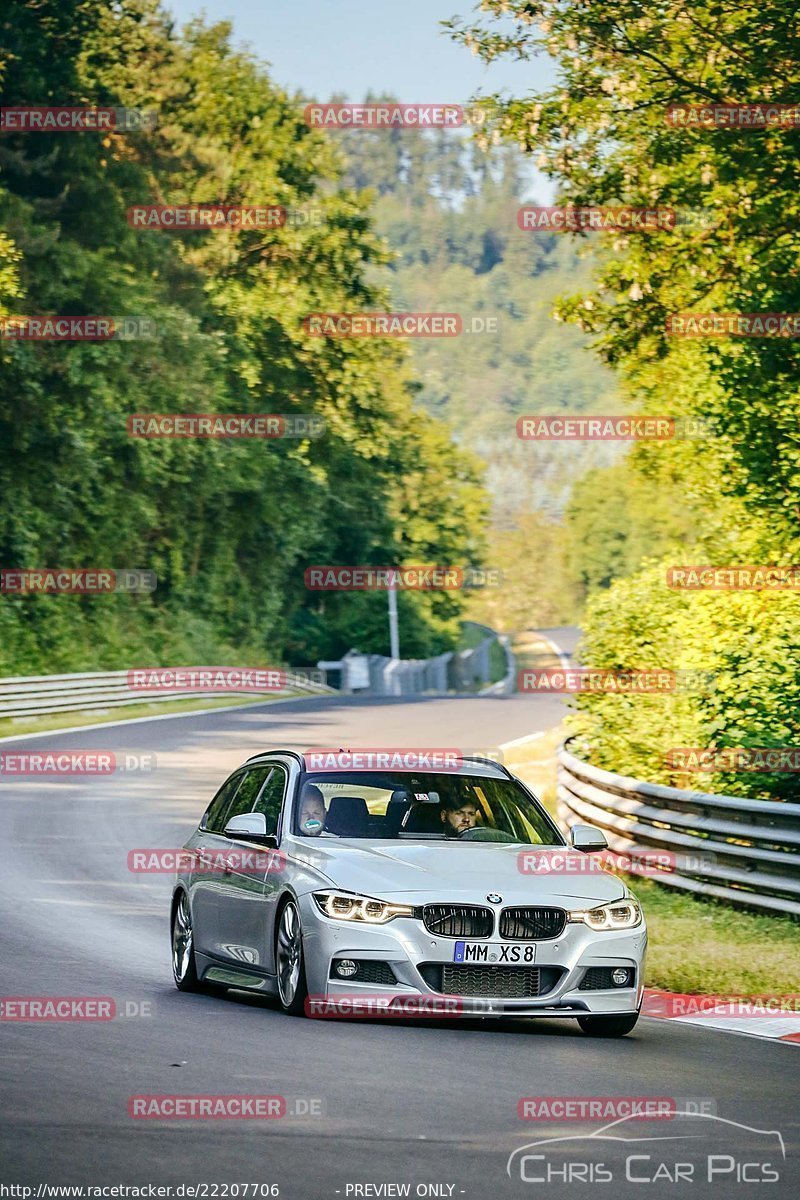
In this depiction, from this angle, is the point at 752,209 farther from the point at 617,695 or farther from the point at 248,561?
the point at 248,561

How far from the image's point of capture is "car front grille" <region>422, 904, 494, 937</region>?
10164mm

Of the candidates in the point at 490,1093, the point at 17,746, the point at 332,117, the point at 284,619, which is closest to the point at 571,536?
the point at 284,619

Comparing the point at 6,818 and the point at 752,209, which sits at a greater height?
the point at 752,209

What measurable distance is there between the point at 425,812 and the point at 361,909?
1.38 m

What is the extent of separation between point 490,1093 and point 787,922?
22.4 ft

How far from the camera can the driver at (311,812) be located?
1117cm

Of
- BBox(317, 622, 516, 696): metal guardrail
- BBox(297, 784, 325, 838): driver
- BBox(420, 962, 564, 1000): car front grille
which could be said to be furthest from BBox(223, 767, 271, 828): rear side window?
BBox(317, 622, 516, 696): metal guardrail

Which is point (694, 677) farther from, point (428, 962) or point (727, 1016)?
point (428, 962)

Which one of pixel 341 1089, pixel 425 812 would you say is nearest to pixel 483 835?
pixel 425 812

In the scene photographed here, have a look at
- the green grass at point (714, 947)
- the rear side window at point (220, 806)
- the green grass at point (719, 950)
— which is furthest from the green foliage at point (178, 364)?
the rear side window at point (220, 806)

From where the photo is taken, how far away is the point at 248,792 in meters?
12.3

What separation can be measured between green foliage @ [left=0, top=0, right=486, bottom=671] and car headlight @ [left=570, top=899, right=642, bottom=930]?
1416 inches

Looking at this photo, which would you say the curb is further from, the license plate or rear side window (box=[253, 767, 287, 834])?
rear side window (box=[253, 767, 287, 834])

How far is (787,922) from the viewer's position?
14531 millimetres
